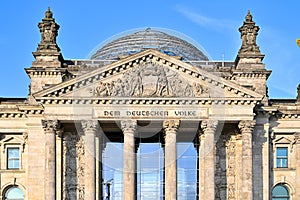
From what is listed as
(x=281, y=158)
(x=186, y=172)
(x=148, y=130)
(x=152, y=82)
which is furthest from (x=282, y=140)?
(x=152, y=82)

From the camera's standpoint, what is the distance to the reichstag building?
59.5 m

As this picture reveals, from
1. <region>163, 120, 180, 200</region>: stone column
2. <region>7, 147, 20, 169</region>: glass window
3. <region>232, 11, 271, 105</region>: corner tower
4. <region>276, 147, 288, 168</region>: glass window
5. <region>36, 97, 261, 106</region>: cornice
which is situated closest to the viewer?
<region>163, 120, 180, 200</region>: stone column

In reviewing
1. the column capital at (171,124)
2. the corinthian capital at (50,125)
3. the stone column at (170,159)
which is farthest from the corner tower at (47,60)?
the stone column at (170,159)

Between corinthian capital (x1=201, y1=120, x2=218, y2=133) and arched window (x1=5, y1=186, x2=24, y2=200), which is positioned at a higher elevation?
corinthian capital (x1=201, y1=120, x2=218, y2=133)

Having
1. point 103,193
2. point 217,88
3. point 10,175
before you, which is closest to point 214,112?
point 217,88

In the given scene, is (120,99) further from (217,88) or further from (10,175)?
(10,175)

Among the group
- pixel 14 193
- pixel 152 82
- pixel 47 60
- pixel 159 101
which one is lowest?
pixel 14 193

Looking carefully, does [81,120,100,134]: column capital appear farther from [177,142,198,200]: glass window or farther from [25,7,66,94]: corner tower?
[177,142,198,200]: glass window

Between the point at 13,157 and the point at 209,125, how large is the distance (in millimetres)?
16781

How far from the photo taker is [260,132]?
63.2 meters

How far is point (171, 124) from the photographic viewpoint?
196 feet

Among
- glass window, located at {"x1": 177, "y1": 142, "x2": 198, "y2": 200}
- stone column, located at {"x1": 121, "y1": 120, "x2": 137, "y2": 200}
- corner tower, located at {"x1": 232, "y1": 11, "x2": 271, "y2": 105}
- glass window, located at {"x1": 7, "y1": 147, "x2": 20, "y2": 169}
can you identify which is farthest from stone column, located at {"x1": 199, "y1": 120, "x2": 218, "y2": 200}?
glass window, located at {"x1": 7, "y1": 147, "x2": 20, "y2": 169}

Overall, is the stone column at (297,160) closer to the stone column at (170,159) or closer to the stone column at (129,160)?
the stone column at (170,159)

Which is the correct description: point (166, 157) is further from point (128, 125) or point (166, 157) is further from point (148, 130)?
point (148, 130)
